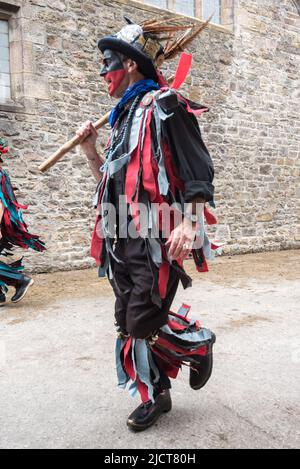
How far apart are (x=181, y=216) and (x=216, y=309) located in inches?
114

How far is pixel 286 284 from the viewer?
645cm

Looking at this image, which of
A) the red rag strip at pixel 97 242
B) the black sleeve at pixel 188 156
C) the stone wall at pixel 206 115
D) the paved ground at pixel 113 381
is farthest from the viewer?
the stone wall at pixel 206 115

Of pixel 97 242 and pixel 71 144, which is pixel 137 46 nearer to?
pixel 71 144

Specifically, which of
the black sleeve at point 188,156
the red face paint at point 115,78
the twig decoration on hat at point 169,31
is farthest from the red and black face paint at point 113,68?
the black sleeve at point 188,156

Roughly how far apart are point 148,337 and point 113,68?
52.1 inches

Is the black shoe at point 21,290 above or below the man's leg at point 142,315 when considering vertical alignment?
below

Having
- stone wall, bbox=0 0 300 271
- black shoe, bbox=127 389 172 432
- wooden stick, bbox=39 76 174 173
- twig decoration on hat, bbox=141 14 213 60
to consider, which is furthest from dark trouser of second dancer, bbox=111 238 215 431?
stone wall, bbox=0 0 300 271

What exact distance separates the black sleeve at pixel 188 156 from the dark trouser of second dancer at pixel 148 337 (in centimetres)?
35

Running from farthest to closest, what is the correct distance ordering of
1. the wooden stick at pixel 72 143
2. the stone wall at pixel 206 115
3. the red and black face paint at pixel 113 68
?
the stone wall at pixel 206 115
the wooden stick at pixel 72 143
the red and black face paint at pixel 113 68

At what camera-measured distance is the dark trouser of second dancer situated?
2137mm

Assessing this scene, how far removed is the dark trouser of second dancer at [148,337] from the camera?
84.1 inches

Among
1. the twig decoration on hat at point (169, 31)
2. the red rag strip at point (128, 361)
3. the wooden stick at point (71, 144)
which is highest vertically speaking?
the twig decoration on hat at point (169, 31)

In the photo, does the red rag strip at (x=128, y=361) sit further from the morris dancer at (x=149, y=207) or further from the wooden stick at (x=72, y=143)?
Answer: the wooden stick at (x=72, y=143)

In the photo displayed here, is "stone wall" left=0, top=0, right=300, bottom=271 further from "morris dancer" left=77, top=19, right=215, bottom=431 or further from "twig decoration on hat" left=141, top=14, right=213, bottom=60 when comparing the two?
"morris dancer" left=77, top=19, right=215, bottom=431
